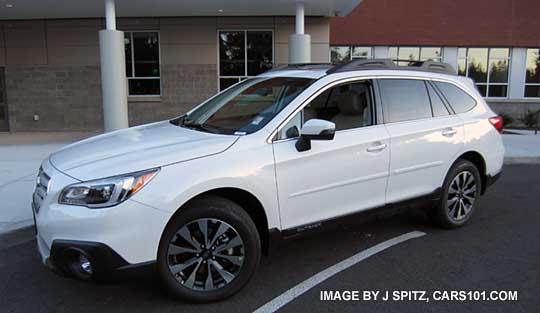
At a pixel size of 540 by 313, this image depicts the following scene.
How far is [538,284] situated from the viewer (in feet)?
12.5

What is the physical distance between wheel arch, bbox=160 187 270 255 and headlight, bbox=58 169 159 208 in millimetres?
477

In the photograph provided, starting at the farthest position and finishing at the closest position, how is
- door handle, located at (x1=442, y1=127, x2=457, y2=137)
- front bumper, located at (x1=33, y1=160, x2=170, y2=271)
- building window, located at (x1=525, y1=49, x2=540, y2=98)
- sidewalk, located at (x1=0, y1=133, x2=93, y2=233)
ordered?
building window, located at (x1=525, y1=49, x2=540, y2=98), sidewalk, located at (x1=0, y1=133, x2=93, y2=233), door handle, located at (x1=442, y1=127, x2=457, y2=137), front bumper, located at (x1=33, y1=160, x2=170, y2=271)

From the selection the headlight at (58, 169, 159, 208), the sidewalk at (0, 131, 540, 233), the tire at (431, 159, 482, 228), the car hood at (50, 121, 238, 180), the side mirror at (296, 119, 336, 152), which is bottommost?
the sidewalk at (0, 131, 540, 233)

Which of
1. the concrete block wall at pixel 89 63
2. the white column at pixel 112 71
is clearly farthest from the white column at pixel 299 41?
the white column at pixel 112 71

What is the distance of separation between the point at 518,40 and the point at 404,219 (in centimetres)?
1716

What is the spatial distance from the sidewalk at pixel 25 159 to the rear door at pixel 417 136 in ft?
13.8

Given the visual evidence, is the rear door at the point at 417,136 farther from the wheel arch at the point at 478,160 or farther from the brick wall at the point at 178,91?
the brick wall at the point at 178,91

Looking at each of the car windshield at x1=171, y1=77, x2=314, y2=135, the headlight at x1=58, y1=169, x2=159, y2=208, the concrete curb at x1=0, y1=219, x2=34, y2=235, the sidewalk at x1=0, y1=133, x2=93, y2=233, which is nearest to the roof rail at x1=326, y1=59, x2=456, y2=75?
the car windshield at x1=171, y1=77, x2=314, y2=135

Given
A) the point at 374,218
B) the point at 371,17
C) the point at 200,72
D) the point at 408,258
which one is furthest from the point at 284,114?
the point at 371,17

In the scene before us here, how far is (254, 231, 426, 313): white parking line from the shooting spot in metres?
3.47

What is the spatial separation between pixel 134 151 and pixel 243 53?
12.6 metres

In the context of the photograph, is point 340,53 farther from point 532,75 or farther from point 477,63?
point 532,75

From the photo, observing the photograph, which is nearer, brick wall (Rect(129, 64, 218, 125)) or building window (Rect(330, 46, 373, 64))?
brick wall (Rect(129, 64, 218, 125))

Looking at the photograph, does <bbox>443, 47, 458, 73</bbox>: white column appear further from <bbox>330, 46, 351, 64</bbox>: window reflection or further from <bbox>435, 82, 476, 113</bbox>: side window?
<bbox>435, 82, 476, 113</bbox>: side window
